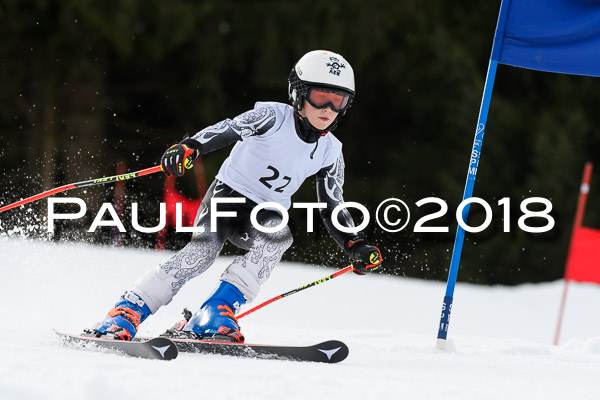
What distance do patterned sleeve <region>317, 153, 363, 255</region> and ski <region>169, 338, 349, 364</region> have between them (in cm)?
71

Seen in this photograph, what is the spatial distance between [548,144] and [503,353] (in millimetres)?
10906

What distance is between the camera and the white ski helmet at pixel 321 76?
3748 mm

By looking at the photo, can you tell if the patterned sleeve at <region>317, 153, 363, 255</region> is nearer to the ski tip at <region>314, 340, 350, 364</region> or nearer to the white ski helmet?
the white ski helmet

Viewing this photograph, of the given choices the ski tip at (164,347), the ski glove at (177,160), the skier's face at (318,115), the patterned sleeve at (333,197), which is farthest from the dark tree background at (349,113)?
the ski tip at (164,347)

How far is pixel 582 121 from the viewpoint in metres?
14.8

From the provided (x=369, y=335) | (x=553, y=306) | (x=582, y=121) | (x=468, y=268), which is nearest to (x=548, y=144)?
(x=582, y=121)

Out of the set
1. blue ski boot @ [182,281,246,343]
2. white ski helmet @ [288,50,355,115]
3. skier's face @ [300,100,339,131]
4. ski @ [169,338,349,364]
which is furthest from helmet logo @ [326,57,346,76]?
ski @ [169,338,349,364]

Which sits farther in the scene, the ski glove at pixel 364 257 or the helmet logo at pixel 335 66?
the ski glove at pixel 364 257

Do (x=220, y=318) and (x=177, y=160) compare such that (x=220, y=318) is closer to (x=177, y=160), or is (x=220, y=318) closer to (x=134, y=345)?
(x=134, y=345)

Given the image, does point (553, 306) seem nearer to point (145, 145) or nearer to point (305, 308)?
point (305, 308)

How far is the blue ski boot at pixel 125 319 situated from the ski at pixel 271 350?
19 centimetres

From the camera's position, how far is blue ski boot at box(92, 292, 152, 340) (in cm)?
351

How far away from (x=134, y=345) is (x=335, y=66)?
153 cm

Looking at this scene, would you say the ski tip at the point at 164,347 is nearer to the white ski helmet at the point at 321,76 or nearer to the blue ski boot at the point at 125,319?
the blue ski boot at the point at 125,319
